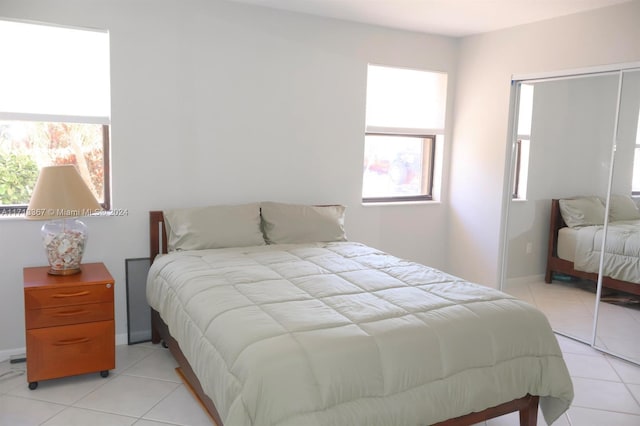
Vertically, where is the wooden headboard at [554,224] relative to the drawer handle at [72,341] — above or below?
above

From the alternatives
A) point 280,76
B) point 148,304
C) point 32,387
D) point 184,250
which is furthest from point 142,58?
point 32,387

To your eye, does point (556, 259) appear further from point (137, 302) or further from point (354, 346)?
point (137, 302)

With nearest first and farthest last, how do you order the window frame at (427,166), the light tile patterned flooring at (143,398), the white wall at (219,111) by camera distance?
1. the light tile patterned flooring at (143,398)
2. the white wall at (219,111)
3. the window frame at (427,166)

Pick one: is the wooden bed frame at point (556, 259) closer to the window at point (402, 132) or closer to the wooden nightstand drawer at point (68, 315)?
the window at point (402, 132)

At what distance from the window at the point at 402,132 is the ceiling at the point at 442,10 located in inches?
20.5

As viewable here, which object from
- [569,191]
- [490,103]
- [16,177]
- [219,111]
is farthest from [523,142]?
[16,177]

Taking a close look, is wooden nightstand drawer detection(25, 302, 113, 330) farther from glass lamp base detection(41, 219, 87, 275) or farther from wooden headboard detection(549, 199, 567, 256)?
wooden headboard detection(549, 199, 567, 256)

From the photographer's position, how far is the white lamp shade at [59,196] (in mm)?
3012

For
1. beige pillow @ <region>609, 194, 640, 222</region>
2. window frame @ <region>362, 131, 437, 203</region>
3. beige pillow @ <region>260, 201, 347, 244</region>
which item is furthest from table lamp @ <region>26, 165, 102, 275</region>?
beige pillow @ <region>609, 194, 640, 222</region>

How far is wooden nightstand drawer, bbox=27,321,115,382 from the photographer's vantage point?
9.58 feet

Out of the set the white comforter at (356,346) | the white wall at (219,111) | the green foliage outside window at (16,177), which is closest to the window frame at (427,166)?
the white wall at (219,111)

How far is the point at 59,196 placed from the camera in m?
3.04

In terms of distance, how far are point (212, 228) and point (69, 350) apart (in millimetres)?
1158

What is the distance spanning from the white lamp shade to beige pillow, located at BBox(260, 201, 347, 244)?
1238mm
